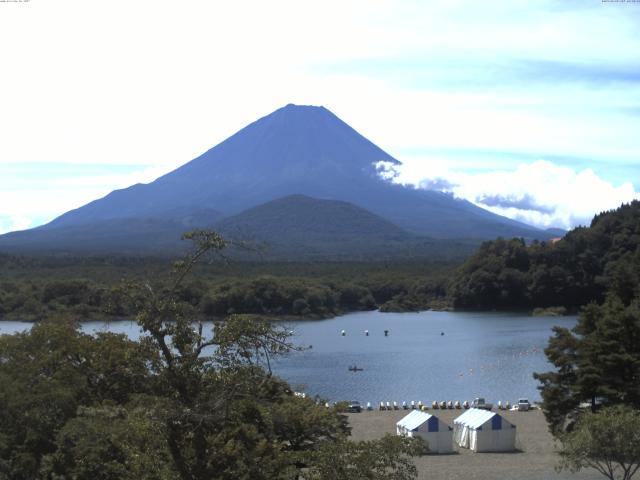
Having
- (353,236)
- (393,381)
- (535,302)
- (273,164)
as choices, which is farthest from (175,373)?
(273,164)

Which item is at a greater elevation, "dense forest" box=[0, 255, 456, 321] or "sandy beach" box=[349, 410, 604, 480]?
"dense forest" box=[0, 255, 456, 321]

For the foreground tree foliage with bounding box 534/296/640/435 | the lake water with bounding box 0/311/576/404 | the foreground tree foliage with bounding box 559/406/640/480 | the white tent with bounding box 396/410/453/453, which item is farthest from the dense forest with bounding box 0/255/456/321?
the foreground tree foliage with bounding box 559/406/640/480

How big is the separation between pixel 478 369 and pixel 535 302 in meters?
26.9

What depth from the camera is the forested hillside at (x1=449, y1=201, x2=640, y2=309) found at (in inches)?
2253

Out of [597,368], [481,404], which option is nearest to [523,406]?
[481,404]

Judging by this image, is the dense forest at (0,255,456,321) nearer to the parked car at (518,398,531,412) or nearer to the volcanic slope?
the parked car at (518,398,531,412)

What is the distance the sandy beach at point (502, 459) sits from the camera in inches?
601

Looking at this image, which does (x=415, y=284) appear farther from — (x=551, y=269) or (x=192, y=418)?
(x=192, y=418)

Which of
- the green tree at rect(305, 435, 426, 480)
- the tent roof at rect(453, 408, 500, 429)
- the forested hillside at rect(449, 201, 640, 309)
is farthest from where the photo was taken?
the forested hillside at rect(449, 201, 640, 309)

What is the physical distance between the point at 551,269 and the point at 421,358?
935 inches

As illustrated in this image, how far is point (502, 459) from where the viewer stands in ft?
55.8

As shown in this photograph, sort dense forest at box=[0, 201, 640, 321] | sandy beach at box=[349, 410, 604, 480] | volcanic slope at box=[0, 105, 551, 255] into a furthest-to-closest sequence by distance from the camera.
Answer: volcanic slope at box=[0, 105, 551, 255]
dense forest at box=[0, 201, 640, 321]
sandy beach at box=[349, 410, 604, 480]

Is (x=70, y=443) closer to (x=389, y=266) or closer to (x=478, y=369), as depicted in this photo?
(x=478, y=369)

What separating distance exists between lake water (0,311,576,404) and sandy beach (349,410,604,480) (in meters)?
2.07
